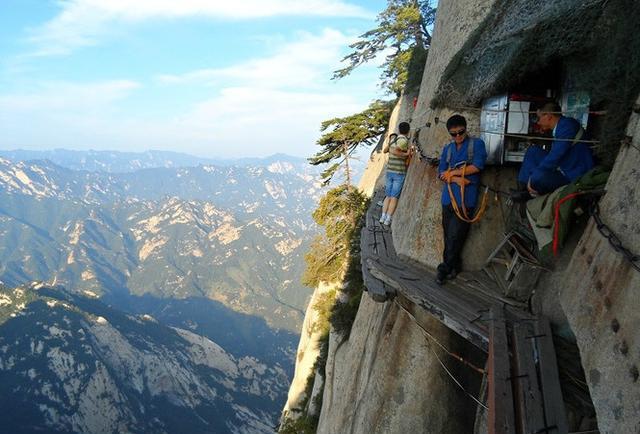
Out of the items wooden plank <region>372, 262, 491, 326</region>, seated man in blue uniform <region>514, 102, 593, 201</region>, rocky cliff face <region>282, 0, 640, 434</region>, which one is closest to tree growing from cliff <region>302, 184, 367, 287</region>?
rocky cliff face <region>282, 0, 640, 434</region>

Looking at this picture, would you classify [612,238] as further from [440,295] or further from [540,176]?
[440,295]

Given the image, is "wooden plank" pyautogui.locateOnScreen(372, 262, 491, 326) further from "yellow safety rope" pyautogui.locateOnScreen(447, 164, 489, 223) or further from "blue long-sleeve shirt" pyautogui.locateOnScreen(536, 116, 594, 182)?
"blue long-sleeve shirt" pyautogui.locateOnScreen(536, 116, 594, 182)

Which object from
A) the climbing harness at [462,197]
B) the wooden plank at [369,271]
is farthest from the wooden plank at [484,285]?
the wooden plank at [369,271]

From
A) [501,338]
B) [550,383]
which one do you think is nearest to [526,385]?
[550,383]

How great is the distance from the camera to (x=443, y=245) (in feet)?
29.8

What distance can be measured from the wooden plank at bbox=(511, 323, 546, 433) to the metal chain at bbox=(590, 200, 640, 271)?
1786 millimetres

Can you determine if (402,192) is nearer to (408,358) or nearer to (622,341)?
(408,358)

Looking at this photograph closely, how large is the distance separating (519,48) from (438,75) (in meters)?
3.67

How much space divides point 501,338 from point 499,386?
80cm

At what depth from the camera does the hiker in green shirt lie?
12.1 meters

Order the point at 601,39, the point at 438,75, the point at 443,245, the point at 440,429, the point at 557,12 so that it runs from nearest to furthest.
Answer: the point at 601,39 < the point at 557,12 < the point at 440,429 < the point at 443,245 < the point at 438,75

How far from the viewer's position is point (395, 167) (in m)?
12.8

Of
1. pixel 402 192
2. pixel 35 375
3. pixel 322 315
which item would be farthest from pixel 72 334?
pixel 402 192

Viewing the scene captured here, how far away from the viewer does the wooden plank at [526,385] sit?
464 centimetres
